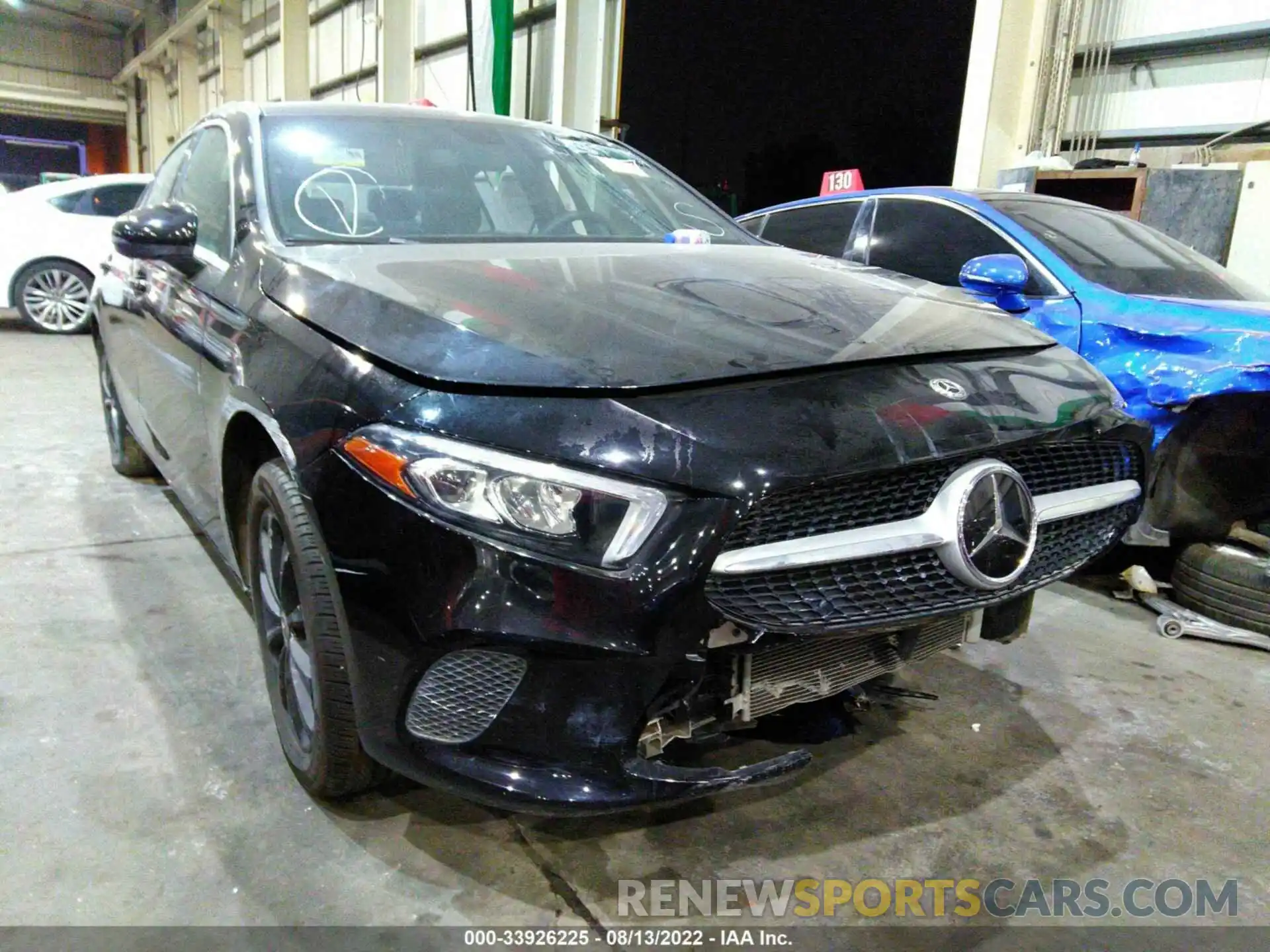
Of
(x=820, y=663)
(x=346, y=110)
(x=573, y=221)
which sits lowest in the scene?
(x=820, y=663)

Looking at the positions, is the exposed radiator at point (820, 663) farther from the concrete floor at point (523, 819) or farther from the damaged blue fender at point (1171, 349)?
the damaged blue fender at point (1171, 349)

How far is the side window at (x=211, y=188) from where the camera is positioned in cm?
215

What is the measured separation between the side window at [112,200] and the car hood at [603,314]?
263 inches

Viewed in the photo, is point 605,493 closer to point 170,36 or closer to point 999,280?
point 999,280

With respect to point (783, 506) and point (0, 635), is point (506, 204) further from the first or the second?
point (0, 635)

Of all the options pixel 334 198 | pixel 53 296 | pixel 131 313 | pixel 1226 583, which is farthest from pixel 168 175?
pixel 53 296

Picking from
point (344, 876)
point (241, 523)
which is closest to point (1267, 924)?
point (344, 876)

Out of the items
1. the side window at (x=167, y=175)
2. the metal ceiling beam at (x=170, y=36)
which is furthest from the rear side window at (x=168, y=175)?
the metal ceiling beam at (x=170, y=36)

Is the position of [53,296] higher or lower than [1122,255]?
lower

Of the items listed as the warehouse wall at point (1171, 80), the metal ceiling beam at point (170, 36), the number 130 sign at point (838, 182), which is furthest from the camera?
the metal ceiling beam at point (170, 36)

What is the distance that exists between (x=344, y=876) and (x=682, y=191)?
208cm

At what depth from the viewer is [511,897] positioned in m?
1.52

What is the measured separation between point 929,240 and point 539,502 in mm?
2862

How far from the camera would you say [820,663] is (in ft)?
4.98
